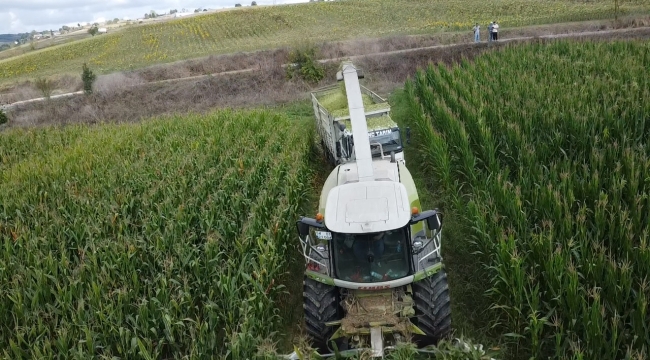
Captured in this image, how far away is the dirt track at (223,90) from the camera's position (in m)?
23.0

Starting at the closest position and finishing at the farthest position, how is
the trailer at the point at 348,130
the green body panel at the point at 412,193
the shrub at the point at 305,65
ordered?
1. the green body panel at the point at 412,193
2. the trailer at the point at 348,130
3. the shrub at the point at 305,65

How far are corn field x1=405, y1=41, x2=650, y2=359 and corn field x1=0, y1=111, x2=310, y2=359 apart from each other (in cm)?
305

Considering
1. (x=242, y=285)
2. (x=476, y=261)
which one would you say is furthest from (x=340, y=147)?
(x=242, y=285)

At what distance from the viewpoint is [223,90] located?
25672 millimetres

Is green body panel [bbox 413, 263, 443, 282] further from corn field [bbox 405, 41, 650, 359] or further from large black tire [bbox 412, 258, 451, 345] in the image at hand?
A: corn field [bbox 405, 41, 650, 359]

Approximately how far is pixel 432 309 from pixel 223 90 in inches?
859

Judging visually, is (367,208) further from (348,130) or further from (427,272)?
(348,130)

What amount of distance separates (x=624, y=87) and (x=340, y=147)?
676 cm

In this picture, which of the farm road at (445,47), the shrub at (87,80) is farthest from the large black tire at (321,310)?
the shrub at (87,80)

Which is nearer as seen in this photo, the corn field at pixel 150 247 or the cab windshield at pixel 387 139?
the corn field at pixel 150 247

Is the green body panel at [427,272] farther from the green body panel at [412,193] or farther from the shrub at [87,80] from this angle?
the shrub at [87,80]

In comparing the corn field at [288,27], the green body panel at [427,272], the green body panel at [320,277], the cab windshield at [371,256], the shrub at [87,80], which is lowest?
the green body panel at [427,272]

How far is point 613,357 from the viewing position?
457 centimetres

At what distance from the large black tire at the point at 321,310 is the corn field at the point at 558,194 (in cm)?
204
